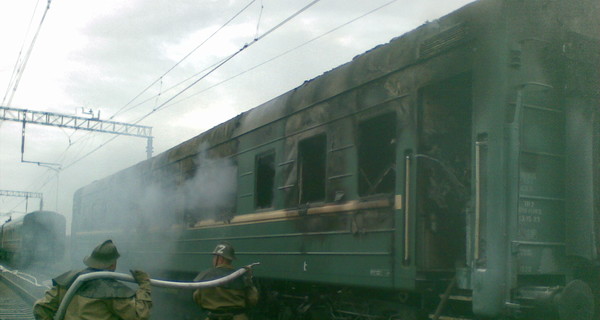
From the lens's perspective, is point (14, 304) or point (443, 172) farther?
point (14, 304)

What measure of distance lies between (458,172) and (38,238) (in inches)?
1217

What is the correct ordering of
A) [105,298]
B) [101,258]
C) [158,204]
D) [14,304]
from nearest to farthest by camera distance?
1. [105,298]
2. [101,258]
3. [158,204]
4. [14,304]

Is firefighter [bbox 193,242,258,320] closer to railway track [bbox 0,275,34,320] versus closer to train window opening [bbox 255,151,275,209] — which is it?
train window opening [bbox 255,151,275,209]

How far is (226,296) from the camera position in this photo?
6.08m

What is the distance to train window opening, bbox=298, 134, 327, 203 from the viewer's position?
797 centimetres

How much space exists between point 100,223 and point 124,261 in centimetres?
263

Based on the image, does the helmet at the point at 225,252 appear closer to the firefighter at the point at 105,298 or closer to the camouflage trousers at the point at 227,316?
the camouflage trousers at the point at 227,316

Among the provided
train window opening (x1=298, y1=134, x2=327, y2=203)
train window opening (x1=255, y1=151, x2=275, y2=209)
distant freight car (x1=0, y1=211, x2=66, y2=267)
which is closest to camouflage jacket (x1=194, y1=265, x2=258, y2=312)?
train window opening (x1=298, y1=134, x2=327, y2=203)

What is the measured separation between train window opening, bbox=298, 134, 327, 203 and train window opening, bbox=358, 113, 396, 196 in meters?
0.87

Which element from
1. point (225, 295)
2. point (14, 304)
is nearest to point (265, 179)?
point (225, 295)

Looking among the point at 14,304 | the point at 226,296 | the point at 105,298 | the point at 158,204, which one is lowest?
the point at 14,304

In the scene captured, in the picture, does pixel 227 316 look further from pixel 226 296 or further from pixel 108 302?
pixel 108 302

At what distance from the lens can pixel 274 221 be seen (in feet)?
28.6

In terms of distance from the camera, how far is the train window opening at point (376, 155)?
267 inches
